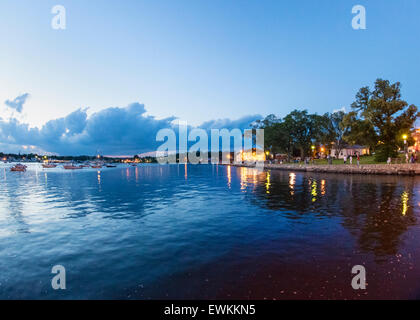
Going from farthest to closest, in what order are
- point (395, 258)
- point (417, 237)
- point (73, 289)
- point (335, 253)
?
point (417, 237) < point (335, 253) < point (395, 258) < point (73, 289)

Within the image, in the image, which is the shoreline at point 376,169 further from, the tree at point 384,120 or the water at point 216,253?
the water at point 216,253

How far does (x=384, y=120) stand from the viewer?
4603cm

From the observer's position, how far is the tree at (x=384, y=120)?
44562 mm

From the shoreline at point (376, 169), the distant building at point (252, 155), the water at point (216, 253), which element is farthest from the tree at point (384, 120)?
the distant building at point (252, 155)

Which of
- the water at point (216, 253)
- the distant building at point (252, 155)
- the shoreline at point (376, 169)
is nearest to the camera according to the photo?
the water at point (216, 253)

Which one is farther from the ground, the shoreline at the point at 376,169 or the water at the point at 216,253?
the shoreline at the point at 376,169

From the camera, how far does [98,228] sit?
12.4m

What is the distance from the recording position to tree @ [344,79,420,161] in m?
44.6

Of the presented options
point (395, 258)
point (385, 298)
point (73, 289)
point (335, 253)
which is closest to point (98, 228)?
point (73, 289)

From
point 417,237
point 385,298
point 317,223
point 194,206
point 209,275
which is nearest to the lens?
point 385,298

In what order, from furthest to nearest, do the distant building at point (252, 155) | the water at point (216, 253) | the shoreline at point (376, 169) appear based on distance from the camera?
the distant building at point (252, 155) < the shoreline at point (376, 169) < the water at point (216, 253)

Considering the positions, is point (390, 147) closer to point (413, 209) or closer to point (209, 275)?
point (413, 209)
